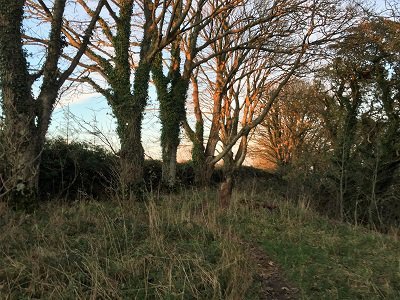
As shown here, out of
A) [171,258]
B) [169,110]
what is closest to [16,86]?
[171,258]

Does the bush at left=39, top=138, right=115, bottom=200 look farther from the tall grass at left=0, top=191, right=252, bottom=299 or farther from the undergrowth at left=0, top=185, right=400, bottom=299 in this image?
the tall grass at left=0, top=191, right=252, bottom=299

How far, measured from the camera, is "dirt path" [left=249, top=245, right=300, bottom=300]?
566cm

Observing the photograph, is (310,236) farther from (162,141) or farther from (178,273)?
(162,141)

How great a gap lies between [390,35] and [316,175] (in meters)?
7.75

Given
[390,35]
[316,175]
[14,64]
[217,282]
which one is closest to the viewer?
[217,282]

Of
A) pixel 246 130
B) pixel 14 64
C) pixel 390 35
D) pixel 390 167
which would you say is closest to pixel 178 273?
pixel 14 64

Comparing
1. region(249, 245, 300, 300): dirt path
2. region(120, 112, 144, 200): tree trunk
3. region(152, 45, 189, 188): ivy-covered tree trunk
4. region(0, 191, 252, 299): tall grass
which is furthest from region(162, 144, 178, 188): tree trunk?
region(249, 245, 300, 300): dirt path

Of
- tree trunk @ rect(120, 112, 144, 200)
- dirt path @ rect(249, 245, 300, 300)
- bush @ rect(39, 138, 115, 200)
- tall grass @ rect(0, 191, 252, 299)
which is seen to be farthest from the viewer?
bush @ rect(39, 138, 115, 200)

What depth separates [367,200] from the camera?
62.0ft

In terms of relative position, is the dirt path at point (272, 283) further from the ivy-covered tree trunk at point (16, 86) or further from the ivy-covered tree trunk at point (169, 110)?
the ivy-covered tree trunk at point (169, 110)

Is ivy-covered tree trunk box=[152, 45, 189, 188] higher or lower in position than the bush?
higher

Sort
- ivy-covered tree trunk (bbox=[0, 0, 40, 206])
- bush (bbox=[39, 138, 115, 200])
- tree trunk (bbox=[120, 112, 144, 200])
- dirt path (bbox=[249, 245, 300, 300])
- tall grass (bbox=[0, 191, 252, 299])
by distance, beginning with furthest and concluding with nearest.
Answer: bush (bbox=[39, 138, 115, 200]), tree trunk (bbox=[120, 112, 144, 200]), ivy-covered tree trunk (bbox=[0, 0, 40, 206]), dirt path (bbox=[249, 245, 300, 300]), tall grass (bbox=[0, 191, 252, 299])

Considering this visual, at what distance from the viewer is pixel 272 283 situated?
241 inches

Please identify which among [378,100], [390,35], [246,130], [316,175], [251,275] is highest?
[390,35]
